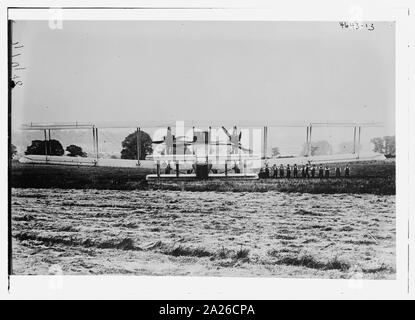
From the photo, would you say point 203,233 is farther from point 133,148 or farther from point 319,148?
point 319,148

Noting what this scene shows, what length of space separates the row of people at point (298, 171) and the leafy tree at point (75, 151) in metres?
0.98

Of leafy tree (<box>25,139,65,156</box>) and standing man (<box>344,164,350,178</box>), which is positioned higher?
leafy tree (<box>25,139,65,156</box>)

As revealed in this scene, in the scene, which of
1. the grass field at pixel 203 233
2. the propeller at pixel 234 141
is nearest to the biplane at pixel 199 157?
the propeller at pixel 234 141

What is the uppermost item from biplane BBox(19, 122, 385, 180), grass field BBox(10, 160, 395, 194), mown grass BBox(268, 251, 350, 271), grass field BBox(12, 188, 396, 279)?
biplane BBox(19, 122, 385, 180)

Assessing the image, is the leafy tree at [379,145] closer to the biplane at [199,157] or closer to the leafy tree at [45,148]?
the biplane at [199,157]

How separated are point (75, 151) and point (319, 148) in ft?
4.33

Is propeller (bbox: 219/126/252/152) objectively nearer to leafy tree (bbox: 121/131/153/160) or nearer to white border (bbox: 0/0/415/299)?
leafy tree (bbox: 121/131/153/160)

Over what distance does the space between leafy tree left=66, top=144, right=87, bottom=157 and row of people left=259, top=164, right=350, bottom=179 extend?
0.98m

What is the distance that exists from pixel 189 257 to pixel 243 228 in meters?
0.33

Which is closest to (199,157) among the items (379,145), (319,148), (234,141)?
(234,141)

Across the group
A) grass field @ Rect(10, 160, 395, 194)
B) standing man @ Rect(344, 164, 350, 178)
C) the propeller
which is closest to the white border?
grass field @ Rect(10, 160, 395, 194)

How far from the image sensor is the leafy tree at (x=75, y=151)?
2.57 meters

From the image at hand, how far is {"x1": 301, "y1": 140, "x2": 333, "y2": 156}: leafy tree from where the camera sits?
254 centimetres

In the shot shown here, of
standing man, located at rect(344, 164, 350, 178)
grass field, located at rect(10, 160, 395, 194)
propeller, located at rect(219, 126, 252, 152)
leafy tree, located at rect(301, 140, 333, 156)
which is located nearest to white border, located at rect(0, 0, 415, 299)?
grass field, located at rect(10, 160, 395, 194)
